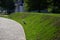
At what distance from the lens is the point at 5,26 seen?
343 inches

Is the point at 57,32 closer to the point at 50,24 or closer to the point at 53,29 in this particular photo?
the point at 53,29

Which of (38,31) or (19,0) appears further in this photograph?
(19,0)

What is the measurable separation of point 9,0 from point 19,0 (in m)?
2.40

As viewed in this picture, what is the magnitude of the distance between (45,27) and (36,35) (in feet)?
2.12

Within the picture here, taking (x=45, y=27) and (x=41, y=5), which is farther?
(x=41, y=5)

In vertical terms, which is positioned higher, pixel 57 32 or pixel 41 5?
pixel 57 32

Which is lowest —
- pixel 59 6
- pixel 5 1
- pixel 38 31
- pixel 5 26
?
pixel 5 1

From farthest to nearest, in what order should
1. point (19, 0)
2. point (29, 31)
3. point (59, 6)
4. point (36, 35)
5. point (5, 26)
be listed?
point (19, 0) < point (59, 6) < point (29, 31) < point (36, 35) < point (5, 26)

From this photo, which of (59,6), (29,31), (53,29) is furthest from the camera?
(59,6)

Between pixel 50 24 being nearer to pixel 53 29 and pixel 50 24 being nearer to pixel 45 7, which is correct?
pixel 53 29

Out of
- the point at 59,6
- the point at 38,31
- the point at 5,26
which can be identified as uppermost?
the point at 5,26

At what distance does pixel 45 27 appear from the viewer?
10.7m

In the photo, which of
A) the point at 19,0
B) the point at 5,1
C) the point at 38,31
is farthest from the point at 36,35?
the point at 5,1

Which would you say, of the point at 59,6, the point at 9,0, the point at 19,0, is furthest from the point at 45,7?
the point at 9,0
